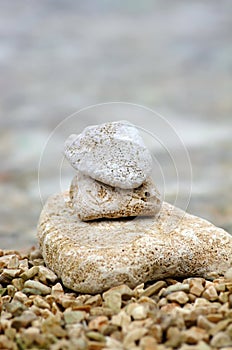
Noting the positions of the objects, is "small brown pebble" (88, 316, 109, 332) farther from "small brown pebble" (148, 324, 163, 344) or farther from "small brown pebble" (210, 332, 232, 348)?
"small brown pebble" (210, 332, 232, 348)

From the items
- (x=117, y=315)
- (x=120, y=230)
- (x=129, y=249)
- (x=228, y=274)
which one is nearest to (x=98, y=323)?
(x=117, y=315)

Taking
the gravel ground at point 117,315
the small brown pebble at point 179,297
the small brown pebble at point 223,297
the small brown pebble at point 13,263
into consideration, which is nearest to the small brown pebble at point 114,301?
the gravel ground at point 117,315

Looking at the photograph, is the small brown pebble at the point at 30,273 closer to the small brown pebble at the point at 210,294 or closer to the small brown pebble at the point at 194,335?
the small brown pebble at the point at 210,294

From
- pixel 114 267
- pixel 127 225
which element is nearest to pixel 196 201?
pixel 127 225

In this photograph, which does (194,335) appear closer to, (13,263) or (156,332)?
(156,332)

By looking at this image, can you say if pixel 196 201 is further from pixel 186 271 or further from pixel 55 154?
pixel 186 271

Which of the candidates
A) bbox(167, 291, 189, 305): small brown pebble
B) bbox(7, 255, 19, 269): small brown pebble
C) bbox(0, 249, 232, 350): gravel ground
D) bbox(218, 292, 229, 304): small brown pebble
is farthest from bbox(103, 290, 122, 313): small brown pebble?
bbox(7, 255, 19, 269): small brown pebble
